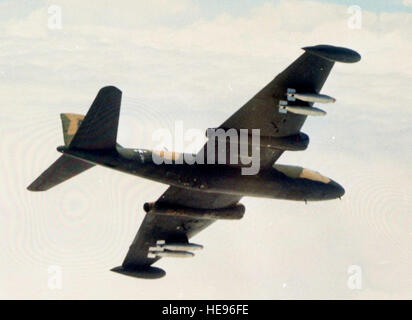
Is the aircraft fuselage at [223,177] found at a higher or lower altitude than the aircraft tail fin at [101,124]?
lower

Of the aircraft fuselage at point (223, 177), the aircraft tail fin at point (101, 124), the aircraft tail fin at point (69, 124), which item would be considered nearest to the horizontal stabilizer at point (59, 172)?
the aircraft tail fin at point (69, 124)

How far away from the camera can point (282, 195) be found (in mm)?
41469

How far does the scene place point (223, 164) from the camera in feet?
131

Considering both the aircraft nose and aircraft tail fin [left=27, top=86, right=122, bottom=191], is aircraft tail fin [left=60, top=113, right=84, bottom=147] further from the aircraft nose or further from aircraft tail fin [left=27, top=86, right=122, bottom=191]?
the aircraft nose

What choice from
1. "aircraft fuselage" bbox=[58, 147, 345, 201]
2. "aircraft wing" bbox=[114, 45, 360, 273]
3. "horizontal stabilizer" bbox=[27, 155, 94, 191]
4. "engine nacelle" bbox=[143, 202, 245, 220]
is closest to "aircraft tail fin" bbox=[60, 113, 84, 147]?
"horizontal stabilizer" bbox=[27, 155, 94, 191]

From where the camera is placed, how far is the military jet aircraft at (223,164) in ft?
117

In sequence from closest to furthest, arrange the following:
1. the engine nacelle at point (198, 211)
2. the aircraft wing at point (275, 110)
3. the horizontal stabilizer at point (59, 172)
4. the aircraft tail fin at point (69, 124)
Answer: the aircraft wing at point (275, 110), the horizontal stabilizer at point (59, 172), the aircraft tail fin at point (69, 124), the engine nacelle at point (198, 211)

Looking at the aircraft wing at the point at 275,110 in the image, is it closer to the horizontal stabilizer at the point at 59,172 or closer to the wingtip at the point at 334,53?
the wingtip at the point at 334,53

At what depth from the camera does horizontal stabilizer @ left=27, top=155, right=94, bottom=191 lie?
1526 inches

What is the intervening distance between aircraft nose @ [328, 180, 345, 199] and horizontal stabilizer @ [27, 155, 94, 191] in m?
12.6

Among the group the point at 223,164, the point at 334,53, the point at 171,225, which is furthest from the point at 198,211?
the point at 334,53

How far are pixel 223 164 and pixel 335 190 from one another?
6.47 metres

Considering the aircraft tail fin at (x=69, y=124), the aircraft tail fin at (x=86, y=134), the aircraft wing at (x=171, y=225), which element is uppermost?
the aircraft tail fin at (x=69, y=124)

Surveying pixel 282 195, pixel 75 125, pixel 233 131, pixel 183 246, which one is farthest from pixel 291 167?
pixel 75 125
